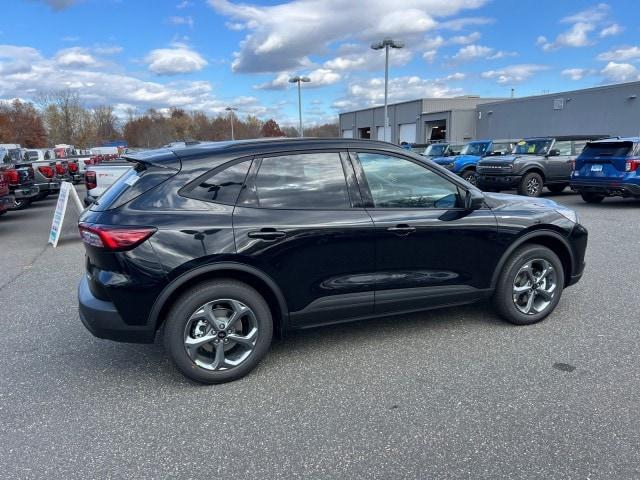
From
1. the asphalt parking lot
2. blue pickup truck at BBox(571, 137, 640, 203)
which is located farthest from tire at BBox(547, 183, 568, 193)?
the asphalt parking lot

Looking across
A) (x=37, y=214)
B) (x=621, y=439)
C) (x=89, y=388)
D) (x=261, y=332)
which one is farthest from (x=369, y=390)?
(x=37, y=214)

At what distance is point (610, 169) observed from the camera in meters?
11.2

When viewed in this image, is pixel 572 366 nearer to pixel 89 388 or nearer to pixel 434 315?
pixel 434 315

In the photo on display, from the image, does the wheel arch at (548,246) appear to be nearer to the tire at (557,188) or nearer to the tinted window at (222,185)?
the tinted window at (222,185)

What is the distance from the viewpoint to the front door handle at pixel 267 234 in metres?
3.35

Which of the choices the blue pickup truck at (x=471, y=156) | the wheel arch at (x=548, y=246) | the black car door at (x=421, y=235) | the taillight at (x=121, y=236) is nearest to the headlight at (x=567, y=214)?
the wheel arch at (x=548, y=246)

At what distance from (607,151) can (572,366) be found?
9.90 m

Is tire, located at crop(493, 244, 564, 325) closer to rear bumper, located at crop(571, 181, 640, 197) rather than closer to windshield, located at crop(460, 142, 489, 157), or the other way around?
rear bumper, located at crop(571, 181, 640, 197)

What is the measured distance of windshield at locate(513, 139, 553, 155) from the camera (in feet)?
46.8

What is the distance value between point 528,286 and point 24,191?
1230cm

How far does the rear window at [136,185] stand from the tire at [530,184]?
482 inches

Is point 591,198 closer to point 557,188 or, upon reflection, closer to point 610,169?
point 610,169

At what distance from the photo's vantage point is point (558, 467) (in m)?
2.50

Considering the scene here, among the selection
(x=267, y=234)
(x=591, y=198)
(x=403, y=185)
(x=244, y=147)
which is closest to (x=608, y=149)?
(x=591, y=198)
